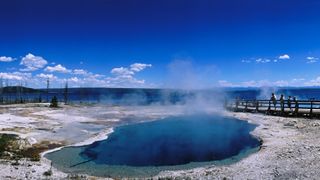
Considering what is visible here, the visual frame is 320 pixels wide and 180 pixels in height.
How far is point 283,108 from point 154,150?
18.3 meters

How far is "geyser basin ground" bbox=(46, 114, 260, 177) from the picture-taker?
17.8 meters

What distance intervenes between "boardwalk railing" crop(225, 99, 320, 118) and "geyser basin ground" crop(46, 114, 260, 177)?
14.9ft

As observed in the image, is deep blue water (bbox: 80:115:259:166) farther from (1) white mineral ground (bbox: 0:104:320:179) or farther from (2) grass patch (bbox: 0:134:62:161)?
(2) grass patch (bbox: 0:134:62:161)

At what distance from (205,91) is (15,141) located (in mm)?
56847

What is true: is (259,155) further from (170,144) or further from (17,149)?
(17,149)

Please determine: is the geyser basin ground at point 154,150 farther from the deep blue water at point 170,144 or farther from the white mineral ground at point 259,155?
the white mineral ground at point 259,155

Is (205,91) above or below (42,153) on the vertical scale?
above

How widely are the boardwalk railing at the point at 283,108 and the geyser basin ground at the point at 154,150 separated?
4530mm

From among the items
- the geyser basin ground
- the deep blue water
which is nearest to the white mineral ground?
the geyser basin ground

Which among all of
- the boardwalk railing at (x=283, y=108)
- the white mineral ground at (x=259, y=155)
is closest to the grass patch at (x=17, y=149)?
the white mineral ground at (x=259, y=155)

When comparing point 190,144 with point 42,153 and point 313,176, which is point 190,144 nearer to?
point 42,153

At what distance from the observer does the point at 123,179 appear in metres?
15.1

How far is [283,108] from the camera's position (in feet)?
118

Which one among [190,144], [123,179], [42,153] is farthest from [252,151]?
[42,153]
